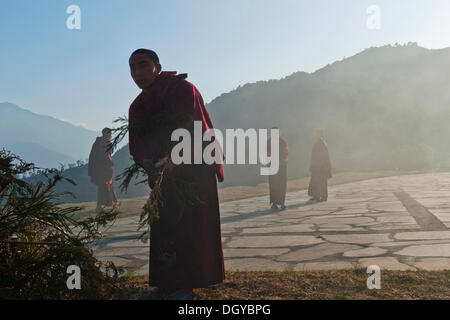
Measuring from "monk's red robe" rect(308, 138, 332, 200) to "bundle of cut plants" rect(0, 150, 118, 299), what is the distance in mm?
8252

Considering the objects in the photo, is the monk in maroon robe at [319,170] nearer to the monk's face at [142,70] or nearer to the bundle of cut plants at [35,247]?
the monk's face at [142,70]

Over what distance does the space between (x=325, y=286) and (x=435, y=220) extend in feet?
12.8

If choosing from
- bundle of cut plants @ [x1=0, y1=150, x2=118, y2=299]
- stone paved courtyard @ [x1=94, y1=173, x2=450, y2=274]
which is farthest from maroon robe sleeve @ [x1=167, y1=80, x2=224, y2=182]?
stone paved courtyard @ [x1=94, y1=173, x2=450, y2=274]

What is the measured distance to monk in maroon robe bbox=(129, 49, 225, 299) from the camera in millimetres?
2814

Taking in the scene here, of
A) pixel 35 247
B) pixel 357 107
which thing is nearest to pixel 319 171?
pixel 35 247

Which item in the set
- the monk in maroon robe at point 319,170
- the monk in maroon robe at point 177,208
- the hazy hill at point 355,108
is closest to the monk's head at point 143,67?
the monk in maroon robe at point 177,208

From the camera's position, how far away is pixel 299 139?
205 ft

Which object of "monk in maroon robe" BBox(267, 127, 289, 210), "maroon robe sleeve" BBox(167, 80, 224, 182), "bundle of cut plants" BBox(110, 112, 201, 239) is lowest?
"monk in maroon robe" BBox(267, 127, 289, 210)

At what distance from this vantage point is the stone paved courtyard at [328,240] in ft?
12.6

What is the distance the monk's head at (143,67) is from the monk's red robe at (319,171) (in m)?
Result: 8.08

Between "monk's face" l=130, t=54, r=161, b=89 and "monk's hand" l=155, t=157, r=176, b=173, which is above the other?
"monk's face" l=130, t=54, r=161, b=89

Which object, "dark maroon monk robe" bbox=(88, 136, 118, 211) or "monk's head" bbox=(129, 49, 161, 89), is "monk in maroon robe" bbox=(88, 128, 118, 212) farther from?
"monk's head" bbox=(129, 49, 161, 89)

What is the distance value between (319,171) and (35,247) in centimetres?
867

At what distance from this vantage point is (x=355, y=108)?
6569 cm
